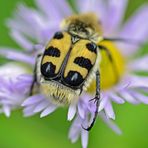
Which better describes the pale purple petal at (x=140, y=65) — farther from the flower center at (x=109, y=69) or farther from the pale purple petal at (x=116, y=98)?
the pale purple petal at (x=116, y=98)

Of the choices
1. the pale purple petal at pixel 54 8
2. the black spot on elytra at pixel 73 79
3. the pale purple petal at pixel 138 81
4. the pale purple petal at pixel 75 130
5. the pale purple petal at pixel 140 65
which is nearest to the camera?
the black spot on elytra at pixel 73 79

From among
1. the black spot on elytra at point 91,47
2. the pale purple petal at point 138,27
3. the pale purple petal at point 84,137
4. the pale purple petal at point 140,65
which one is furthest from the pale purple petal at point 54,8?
the pale purple petal at point 84,137

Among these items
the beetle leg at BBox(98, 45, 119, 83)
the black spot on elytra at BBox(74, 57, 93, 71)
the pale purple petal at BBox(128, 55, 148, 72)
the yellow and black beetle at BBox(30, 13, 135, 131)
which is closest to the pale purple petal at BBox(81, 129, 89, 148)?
the yellow and black beetle at BBox(30, 13, 135, 131)

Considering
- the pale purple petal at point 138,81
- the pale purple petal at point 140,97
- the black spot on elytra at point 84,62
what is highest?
the black spot on elytra at point 84,62

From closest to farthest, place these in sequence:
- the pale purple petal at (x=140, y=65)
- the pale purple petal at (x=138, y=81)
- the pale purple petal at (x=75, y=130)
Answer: the pale purple petal at (x=75, y=130) → the pale purple petal at (x=138, y=81) → the pale purple petal at (x=140, y=65)

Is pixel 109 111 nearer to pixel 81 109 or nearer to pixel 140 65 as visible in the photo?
pixel 81 109

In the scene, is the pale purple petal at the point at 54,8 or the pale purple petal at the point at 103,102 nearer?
the pale purple petal at the point at 103,102

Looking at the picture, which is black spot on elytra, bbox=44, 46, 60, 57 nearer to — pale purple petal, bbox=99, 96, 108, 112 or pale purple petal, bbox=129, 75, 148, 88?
pale purple petal, bbox=99, 96, 108, 112
